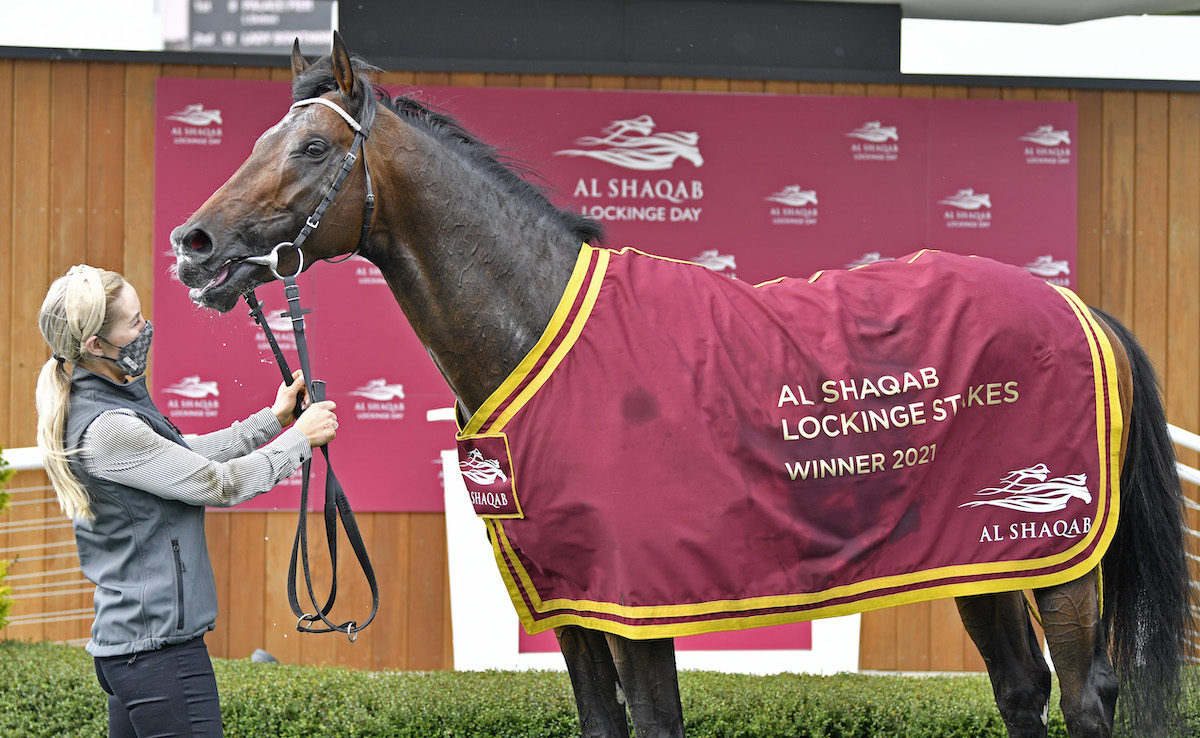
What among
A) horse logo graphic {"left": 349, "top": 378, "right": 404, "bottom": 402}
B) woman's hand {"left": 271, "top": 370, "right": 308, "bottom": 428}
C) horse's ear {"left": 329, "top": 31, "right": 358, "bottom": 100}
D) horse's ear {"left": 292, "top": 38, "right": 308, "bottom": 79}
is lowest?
horse logo graphic {"left": 349, "top": 378, "right": 404, "bottom": 402}

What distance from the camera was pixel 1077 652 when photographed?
2365 millimetres

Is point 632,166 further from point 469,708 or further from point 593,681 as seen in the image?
point 593,681

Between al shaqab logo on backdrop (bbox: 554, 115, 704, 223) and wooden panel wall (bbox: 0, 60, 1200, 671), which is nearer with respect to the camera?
wooden panel wall (bbox: 0, 60, 1200, 671)

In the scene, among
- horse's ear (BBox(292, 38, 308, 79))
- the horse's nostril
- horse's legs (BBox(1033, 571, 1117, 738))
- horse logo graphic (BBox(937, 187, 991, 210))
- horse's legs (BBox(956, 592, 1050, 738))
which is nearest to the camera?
the horse's nostril

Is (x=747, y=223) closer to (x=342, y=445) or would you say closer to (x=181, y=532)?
(x=342, y=445)

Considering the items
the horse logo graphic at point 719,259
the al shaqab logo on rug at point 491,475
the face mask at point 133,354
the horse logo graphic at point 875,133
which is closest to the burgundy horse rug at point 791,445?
the al shaqab logo on rug at point 491,475

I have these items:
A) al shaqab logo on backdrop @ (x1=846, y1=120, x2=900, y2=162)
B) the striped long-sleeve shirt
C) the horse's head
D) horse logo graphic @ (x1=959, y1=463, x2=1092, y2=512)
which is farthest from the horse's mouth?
al shaqab logo on backdrop @ (x1=846, y1=120, x2=900, y2=162)

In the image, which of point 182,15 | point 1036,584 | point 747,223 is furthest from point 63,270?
point 1036,584

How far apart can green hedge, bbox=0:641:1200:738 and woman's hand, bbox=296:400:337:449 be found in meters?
1.78

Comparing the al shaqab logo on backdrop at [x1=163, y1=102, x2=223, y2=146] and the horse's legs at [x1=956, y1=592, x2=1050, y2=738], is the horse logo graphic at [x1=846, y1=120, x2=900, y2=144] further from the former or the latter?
the al shaqab logo on backdrop at [x1=163, y1=102, x2=223, y2=146]

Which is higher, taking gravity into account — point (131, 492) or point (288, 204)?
point (288, 204)

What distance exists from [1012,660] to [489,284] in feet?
6.28

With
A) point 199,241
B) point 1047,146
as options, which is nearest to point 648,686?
point 199,241

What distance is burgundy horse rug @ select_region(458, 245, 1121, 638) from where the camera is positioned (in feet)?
6.78
